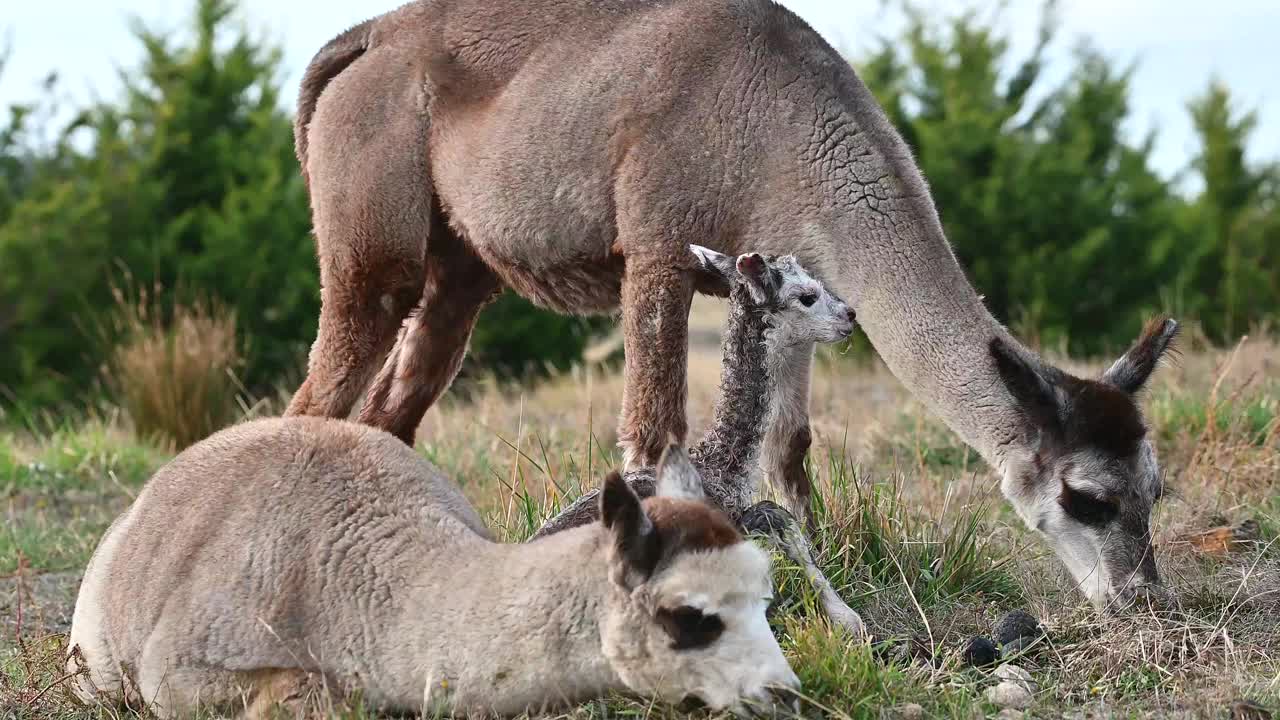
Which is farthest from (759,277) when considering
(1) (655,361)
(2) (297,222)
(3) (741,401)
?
(2) (297,222)

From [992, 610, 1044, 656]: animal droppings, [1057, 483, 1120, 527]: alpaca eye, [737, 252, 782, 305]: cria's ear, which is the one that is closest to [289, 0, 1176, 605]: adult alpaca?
[1057, 483, 1120, 527]: alpaca eye

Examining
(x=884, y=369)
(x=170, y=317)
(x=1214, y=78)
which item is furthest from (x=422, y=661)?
(x=1214, y=78)

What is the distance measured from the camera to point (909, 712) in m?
4.67

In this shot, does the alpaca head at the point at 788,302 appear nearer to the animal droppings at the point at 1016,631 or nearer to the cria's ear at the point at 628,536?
the animal droppings at the point at 1016,631

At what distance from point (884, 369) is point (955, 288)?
29.8ft

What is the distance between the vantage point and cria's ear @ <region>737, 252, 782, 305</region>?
17.7 feet

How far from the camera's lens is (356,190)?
739 centimetres

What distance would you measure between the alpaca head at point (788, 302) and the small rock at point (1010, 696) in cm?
137

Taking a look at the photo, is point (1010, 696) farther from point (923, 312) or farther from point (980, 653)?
point (923, 312)

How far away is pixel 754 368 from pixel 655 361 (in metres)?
1.00

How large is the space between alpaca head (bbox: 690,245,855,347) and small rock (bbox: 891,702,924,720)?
1.42 metres

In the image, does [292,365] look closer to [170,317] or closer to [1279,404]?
[170,317]

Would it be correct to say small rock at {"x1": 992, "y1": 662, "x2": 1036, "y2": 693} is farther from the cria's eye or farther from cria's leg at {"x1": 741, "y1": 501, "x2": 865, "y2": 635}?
the cria's eye

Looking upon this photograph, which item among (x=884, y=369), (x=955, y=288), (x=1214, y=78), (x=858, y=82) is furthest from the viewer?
(x=1214, y=78)
